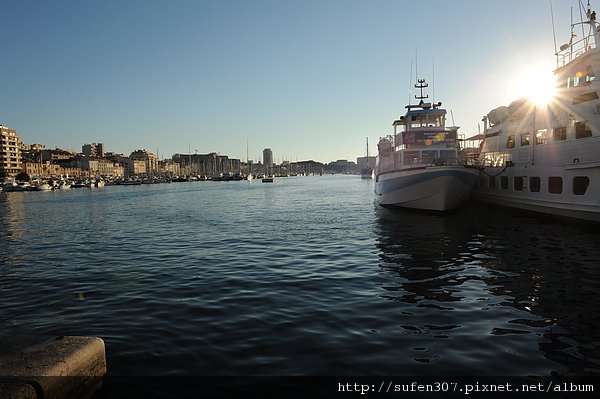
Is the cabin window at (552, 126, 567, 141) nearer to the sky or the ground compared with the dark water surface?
nearer to the sky

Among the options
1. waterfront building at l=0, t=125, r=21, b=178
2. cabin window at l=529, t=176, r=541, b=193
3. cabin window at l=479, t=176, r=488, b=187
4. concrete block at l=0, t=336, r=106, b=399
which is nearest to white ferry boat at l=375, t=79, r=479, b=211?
cabin window at l=529, t=176, r=541, b=193

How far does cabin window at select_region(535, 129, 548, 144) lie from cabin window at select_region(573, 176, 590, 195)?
5012 mm

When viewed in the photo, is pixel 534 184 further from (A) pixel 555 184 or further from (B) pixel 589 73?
(B) pixel 589 73

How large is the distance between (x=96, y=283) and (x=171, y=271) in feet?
8.79

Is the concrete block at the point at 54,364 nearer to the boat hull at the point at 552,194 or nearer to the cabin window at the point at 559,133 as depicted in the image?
the boat hull at the point at 552,194

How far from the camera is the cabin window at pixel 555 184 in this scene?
27.1m

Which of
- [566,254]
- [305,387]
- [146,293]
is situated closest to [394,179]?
[566,254]

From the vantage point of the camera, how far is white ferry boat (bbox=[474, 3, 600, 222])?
24375mm

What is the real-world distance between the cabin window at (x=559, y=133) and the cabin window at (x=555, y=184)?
2813mm

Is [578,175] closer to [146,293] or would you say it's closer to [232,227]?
[232,227]

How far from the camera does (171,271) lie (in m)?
15.3

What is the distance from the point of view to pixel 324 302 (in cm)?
1084

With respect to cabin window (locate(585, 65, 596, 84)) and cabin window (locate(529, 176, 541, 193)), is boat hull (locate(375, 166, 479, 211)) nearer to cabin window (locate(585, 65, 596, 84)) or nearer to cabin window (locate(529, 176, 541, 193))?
cabin window (locate(529, 176, 541, 193))

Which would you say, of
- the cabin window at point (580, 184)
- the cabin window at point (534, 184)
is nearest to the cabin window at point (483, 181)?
the cabin window at point (534, 184)
